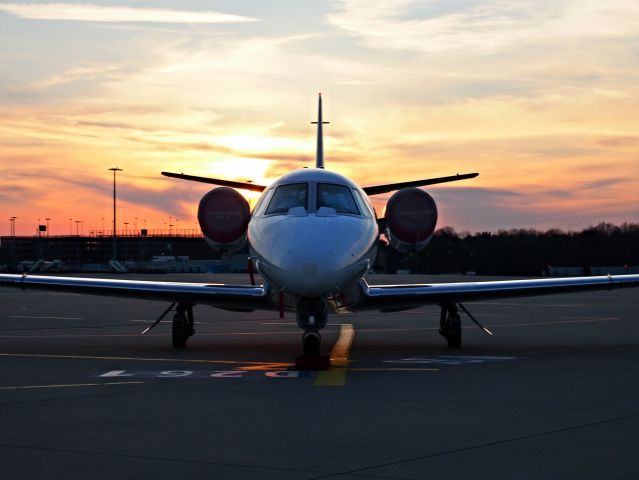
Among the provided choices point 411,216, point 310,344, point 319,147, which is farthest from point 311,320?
point 319,147

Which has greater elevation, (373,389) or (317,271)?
(317,271)

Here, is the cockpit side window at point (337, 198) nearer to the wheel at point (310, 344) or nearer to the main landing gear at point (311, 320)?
the main landing gear at point (311, 320)

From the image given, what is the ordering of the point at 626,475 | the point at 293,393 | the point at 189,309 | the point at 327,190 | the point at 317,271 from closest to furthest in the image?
1. the point at 626,475
2. the point at 293,393
3. the point at 317,271
4. the point at 327,190
5. the point at 189,309

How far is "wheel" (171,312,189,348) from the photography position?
60.8 ft

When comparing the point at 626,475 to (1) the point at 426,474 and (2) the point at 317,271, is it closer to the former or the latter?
(1) the point at 426,474

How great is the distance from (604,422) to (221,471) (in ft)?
12.5

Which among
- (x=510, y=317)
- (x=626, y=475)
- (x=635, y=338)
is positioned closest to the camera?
(x=626, y=475)

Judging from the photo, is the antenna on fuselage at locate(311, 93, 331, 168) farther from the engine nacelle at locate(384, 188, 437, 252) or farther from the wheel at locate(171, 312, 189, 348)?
the wheel at locate(171, 312, 189, 348)

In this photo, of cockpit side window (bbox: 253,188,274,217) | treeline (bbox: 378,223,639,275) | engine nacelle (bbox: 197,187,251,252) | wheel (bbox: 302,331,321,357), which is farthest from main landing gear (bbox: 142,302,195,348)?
treeline (bbox: 378,223,639,275)

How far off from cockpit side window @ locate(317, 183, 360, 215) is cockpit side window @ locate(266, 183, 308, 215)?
0.25 metres

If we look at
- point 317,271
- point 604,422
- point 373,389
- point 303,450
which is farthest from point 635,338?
point 303,450

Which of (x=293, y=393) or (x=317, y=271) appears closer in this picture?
(x=293, y=393)

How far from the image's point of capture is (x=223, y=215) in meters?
20.2

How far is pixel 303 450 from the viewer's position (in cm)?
766
